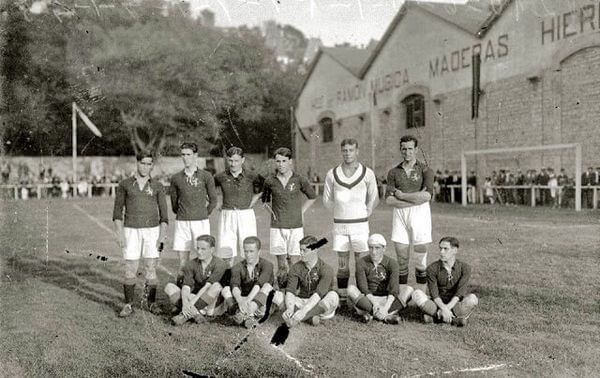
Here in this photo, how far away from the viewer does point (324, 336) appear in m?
5.62

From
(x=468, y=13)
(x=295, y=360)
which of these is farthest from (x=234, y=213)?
(x=468, y=13)

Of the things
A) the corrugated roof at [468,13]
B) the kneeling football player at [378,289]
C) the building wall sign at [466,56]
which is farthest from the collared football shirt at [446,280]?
the building wall sign at [466,56]

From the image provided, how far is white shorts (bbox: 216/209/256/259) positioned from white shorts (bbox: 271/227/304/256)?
329 mm

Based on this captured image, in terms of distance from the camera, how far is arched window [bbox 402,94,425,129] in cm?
2786

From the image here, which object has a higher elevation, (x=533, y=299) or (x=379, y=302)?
(x=379, y=302)

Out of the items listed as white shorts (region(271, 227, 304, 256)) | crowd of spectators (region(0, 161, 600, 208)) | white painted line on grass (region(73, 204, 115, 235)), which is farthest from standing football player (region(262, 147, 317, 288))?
crowd of spectators (region(0, 161, 600, 208))

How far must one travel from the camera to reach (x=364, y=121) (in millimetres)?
32375

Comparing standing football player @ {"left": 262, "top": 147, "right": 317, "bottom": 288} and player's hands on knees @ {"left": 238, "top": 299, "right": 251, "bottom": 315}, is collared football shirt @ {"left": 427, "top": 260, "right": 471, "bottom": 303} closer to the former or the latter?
standing football player @ {"left": 262, "top": 147, "right": 317, "bottom": 288}

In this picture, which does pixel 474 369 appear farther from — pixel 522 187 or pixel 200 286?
pixel 522 187

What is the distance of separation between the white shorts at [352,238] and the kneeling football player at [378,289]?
1.11ft

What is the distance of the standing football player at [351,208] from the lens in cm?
675

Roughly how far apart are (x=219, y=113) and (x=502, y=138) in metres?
11.3

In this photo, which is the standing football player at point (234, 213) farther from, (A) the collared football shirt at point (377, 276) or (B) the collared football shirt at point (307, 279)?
(A) the collared football shirt at point (377, 276)

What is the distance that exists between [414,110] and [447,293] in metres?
23.1
